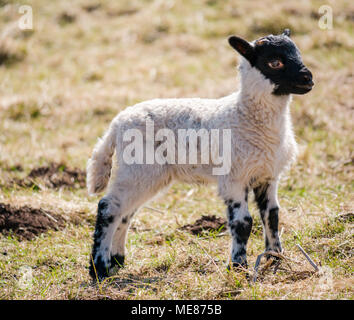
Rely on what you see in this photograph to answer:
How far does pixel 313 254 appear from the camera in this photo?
435 cm

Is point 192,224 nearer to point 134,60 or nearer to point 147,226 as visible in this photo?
point 147,226

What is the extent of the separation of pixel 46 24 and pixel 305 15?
20.8 ft

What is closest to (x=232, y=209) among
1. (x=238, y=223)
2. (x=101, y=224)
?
(x=238, y=223)

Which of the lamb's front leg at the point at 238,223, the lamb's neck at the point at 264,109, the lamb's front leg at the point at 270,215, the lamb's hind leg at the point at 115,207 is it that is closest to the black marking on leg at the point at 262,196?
the lamb's front leg at the point at 270,215

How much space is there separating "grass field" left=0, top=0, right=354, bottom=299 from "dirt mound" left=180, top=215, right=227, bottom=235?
101mm

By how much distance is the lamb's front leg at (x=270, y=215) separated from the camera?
445cm

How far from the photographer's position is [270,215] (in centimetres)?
446

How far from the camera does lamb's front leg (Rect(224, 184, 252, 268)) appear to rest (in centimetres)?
419

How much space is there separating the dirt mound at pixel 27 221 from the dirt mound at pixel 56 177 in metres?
0.86

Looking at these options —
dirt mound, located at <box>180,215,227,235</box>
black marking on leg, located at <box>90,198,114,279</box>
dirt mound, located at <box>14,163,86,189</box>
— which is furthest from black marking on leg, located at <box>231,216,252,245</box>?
dirt mound, located at <box>14,163,86,189</box>

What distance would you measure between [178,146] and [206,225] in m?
1.16

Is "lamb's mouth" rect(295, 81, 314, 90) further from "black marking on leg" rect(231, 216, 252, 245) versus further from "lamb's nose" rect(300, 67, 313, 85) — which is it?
"black marking on leg" rect(231, 216, 252, 245)
